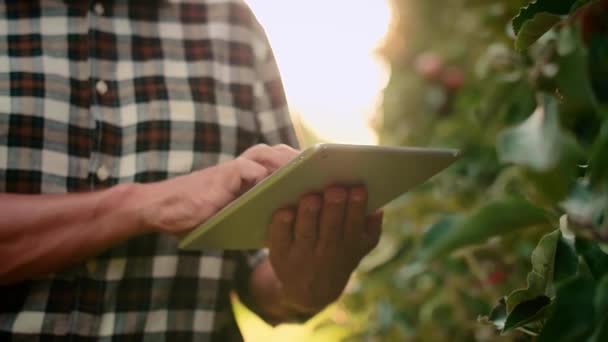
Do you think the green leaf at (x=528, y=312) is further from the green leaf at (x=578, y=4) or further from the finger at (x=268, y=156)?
the finger at (x=268, y=156)

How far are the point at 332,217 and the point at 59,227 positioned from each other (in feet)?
1.30

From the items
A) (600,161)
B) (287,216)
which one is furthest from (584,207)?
(287,216)

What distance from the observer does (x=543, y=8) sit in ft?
2.32

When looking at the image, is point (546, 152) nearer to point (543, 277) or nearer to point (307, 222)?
point (543, 277)

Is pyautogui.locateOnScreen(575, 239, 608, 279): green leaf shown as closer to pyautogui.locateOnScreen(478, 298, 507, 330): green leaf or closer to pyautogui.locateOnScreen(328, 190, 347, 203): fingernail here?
pyautogui.locateOnScreen(478, 298, 507, 330): green leaf

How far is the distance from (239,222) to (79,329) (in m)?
0.34

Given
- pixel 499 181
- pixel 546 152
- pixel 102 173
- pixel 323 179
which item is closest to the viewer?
pixel 546 152

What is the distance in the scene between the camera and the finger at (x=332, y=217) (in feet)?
3.29

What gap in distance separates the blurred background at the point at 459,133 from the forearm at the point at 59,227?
17.0 inches

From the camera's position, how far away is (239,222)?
1.02 metres

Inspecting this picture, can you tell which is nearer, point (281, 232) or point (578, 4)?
point (578, 4)

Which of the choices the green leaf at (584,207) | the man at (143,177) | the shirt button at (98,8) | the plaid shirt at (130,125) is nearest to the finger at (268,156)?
Answer: the man at (143,177)

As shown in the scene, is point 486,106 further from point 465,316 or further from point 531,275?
point 531,275

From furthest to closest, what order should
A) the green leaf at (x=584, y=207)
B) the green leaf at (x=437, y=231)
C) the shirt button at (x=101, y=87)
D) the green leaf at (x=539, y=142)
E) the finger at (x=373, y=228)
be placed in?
the shirt button at (x=101, y=87), the finger at (x=373, y=228), the green leaf at (x=437, y=231), the green leaf at (x=584, y=207), the green leaf at (x=539, y=142)
